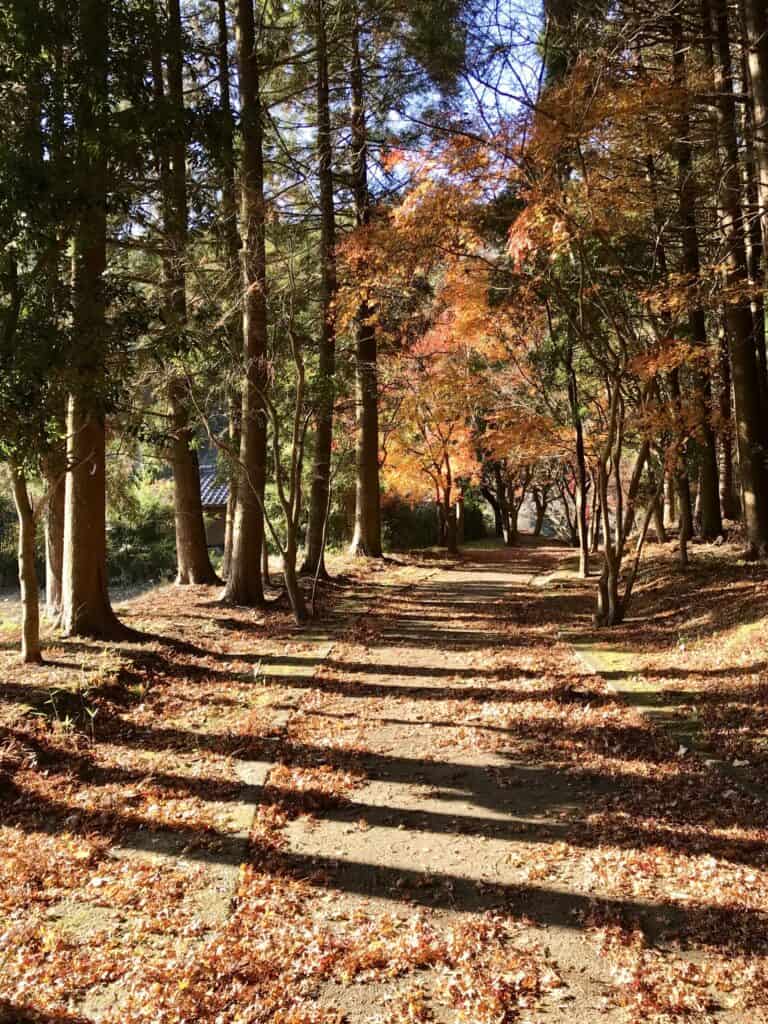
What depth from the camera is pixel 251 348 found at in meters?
10.9

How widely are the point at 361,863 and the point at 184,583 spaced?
1013cm

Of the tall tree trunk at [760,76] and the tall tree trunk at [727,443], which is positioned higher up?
the tall tree trunk at [760,76]

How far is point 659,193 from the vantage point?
9.77 metres

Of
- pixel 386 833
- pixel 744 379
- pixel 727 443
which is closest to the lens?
pixel 386 833

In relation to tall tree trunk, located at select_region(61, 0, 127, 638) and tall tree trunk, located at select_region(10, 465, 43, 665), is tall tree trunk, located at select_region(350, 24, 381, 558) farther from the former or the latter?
tall tree trunk, located at select_region(10, 465, 43, 665)

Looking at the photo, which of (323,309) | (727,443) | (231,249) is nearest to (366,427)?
(323,309)

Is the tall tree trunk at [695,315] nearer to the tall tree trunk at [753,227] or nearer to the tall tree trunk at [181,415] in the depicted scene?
the tall tree trunk at [753,227]

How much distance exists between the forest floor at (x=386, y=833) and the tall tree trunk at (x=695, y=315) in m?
4.30

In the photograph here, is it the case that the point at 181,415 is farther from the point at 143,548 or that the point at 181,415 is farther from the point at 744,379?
the point at 143,548

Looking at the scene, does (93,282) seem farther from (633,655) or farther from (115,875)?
(633,655)

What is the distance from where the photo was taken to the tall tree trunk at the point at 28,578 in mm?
6953

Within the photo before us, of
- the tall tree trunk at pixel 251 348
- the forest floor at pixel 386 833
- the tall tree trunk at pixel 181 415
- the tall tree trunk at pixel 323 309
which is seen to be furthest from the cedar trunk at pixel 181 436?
the forest floor at pixel 386 833

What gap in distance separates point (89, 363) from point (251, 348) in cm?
532

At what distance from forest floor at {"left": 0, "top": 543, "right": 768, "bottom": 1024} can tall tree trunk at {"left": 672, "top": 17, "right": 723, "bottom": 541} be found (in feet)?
14.1
